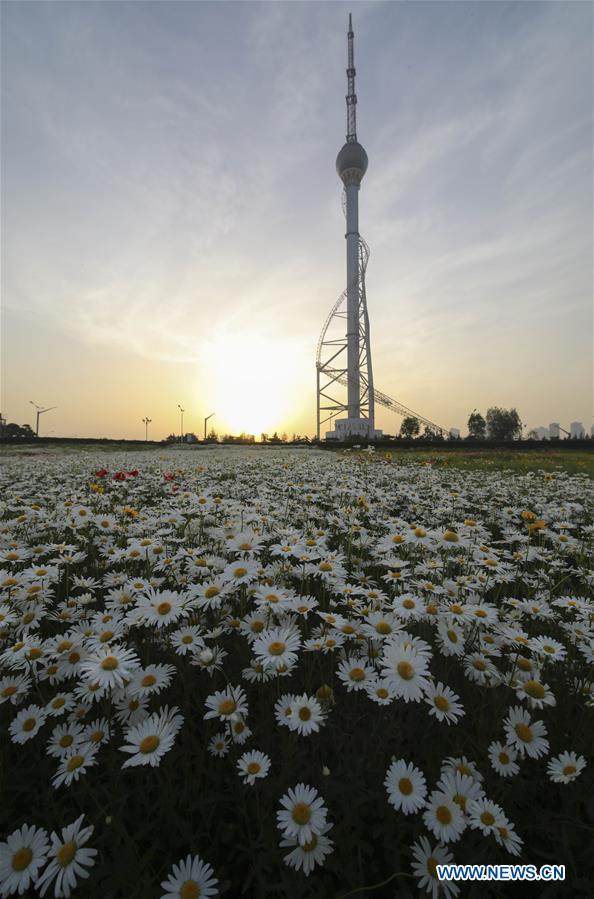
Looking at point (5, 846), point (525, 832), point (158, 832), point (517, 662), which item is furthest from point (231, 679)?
point (517, 662)

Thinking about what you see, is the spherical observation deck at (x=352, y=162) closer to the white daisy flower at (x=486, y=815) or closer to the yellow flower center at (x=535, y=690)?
the yellow flower center at (x=535, y=690)

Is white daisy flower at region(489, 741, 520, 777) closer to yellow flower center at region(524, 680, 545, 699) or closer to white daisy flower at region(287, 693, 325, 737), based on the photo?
yellow flower center at region(524, 680, 545, 699)

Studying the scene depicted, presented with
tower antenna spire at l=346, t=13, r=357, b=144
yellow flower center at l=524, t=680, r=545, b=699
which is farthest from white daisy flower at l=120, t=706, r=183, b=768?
tower antenna spire at l=346, t=13, r=357, b=144

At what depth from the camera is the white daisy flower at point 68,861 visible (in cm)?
103

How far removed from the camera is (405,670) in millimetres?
1498

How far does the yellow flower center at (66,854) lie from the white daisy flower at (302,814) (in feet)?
1.81

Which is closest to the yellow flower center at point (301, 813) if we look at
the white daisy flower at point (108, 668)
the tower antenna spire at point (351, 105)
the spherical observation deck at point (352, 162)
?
the white daisy flower at point (108, 668)

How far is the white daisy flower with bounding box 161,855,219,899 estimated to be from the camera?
101 centimetres

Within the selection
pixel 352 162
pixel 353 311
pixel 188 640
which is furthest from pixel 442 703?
pixel 352 162

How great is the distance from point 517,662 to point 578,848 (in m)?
0.65

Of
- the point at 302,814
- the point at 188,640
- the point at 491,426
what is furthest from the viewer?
the point at 491,426

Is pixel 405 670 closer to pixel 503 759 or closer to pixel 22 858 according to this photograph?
pixel 503 759

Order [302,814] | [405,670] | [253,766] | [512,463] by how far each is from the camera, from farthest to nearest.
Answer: [512,463] → [405,670] → [253,766] → [302,814]

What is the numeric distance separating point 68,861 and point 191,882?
335 mm
